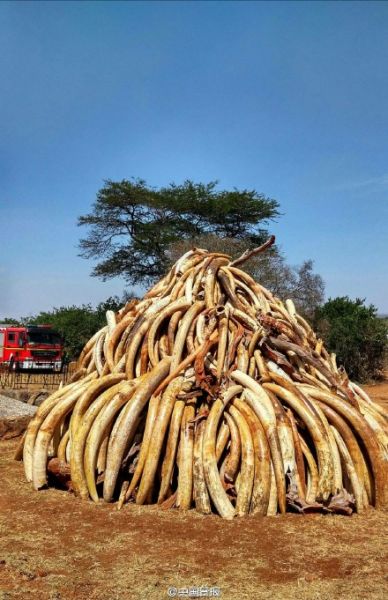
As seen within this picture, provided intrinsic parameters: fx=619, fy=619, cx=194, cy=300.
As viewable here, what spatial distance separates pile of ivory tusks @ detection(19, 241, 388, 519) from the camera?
5.66m

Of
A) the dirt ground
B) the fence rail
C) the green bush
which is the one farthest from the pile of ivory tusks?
the green bush

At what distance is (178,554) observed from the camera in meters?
4.64

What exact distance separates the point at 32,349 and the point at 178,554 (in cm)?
2073

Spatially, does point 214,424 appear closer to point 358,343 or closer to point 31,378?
point 31,378

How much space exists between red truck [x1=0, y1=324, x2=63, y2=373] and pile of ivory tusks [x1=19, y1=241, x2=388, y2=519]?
693 inches

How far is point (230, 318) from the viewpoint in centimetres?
709

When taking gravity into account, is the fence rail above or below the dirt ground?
above

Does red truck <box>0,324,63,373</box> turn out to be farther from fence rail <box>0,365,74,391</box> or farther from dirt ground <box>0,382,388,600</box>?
dirt ground <box>0,382,388,600</box>

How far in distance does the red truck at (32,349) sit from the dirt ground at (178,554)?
18.9 m

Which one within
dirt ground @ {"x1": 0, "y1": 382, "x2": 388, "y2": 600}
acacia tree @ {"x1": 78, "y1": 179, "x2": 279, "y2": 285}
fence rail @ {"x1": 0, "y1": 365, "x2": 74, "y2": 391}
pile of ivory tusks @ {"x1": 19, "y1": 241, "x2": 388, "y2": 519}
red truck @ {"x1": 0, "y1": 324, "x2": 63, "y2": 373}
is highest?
acacia tree @ {"x1": 78, "y1": 179, "x2": 279, "y2": 285}

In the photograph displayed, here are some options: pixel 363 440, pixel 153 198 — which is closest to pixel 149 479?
pixel 363 440

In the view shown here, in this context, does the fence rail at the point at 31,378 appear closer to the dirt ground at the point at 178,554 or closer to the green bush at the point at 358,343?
the green bush at the point at 358,343

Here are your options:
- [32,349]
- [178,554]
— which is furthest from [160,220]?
[178,554]

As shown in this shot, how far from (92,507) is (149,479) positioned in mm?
595
